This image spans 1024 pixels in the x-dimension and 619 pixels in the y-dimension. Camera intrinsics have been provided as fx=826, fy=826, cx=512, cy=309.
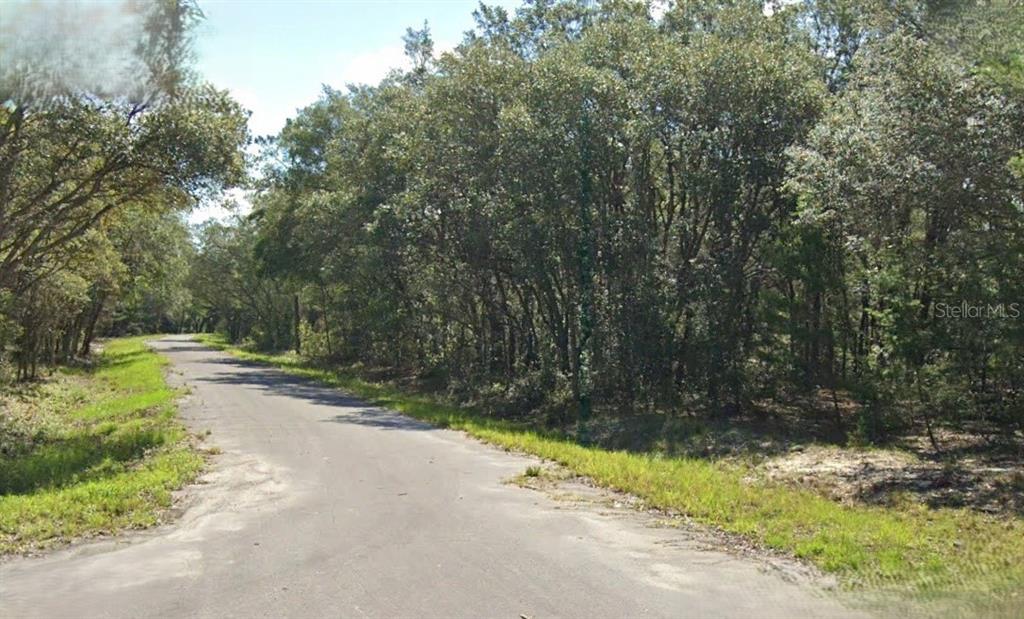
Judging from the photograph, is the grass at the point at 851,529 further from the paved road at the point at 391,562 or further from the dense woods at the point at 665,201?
the dense woods at the point at 665,201

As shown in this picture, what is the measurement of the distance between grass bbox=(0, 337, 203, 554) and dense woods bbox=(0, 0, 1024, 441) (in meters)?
3.99

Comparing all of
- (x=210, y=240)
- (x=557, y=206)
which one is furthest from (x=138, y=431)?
(x=210, y=240)

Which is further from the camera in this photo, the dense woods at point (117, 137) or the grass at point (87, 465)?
the dense woods at point (117, 137)

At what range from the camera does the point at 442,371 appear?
106 feet

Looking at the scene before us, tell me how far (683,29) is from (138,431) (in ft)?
58.9

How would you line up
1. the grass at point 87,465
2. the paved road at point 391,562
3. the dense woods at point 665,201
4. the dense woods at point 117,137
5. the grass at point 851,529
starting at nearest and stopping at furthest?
1. the paved road at point 391,562
2. the grass at point 851,529
3. the grass at point 87,465
4. the dense woods at point 665,201
5. the dense woods at point 117,137

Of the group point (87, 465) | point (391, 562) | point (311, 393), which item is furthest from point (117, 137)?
point (311, 393)

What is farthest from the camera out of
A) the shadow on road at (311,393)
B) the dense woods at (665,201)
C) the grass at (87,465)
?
the shadow on road at (311,393)

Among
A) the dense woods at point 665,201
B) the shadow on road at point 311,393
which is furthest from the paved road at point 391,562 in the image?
the shadow on road at point 311,393

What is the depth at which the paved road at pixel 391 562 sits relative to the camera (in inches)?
233

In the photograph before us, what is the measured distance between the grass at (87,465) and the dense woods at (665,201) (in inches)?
157

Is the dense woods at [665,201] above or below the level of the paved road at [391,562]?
above

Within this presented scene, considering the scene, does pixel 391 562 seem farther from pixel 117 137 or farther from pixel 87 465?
pixel 117 137

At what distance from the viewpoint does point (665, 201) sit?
22531 mm
